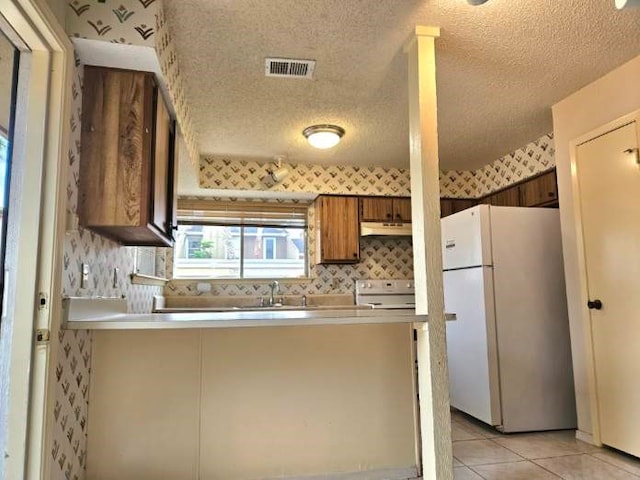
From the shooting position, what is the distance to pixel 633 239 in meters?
2.55

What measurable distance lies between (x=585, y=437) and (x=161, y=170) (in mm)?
3211

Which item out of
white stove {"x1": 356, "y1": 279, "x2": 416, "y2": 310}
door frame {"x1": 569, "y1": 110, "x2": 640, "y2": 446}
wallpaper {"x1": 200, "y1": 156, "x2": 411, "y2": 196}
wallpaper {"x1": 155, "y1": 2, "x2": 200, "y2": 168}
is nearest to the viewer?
wallpaper {"x1": 155, "y1": 2, "x2": 200, "y2": 168}

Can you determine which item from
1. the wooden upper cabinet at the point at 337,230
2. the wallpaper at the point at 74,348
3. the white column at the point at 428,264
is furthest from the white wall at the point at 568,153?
the wallpaper at the point at 74,348

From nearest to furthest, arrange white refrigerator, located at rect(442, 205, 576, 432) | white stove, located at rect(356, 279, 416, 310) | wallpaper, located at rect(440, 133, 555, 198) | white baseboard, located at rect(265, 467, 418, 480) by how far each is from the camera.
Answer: white baseboard, located at rect(265, 467, 418, 480) → white refrigerator, located at rect(442, 205, 576, 432) → wallpaper, located at rect(440, 133, 555, 198) → white stove, located at rect(356, 279, 416, 310)

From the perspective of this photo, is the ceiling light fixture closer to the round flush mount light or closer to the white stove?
the round flush mount light

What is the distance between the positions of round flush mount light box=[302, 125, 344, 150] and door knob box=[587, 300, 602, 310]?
87.3 inches

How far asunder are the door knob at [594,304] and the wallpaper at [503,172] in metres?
1.29

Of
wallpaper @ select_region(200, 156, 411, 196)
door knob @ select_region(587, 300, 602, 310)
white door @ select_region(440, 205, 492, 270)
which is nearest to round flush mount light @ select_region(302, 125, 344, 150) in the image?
wallpaper @ select_region(200, 156, 411, 196)

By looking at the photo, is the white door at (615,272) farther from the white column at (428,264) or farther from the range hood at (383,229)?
the range hood at (383,229)

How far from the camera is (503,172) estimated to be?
4.33 m

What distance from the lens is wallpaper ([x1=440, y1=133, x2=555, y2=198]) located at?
3.73 metres

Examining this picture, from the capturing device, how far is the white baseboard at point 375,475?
86.7 inches

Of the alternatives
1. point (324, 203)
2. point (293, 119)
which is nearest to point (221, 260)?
point (324, 203)

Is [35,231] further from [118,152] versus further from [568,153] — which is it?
[568,153]
